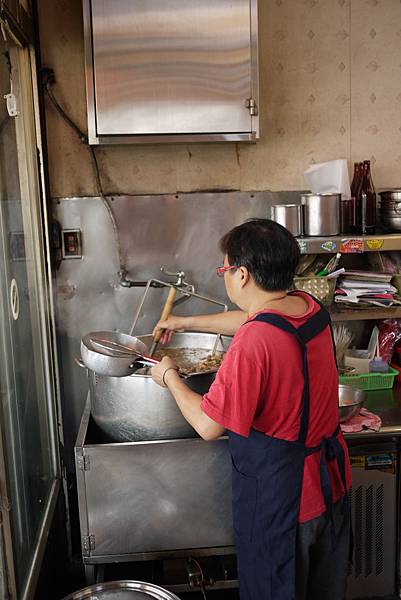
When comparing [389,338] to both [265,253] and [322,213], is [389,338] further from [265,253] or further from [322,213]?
[265,253]

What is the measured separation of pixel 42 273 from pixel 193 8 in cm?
129

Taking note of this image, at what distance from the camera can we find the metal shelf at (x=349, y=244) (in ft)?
8.98

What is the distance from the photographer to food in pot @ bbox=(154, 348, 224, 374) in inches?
91.7

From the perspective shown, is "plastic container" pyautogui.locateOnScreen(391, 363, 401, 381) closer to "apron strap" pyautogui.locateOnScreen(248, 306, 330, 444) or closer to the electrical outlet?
"apron strap" pyautogui.locateOnScreen(248, 306, 330, 444)

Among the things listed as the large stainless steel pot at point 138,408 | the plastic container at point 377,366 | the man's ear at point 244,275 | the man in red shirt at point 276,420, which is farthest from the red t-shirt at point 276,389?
the plastic container at point 377,366

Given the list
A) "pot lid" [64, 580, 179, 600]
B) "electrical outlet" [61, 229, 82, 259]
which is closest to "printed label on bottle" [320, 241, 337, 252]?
"electrical outlet" [61, 229, 82, 259]

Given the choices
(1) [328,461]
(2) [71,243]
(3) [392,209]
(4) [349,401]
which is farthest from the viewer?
(2) [71,243]

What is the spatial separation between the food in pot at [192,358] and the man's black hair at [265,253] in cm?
59

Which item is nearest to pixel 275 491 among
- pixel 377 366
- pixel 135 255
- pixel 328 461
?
pixel 328 461

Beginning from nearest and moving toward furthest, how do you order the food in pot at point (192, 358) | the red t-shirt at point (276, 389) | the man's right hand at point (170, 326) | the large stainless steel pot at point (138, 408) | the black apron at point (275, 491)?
the red t-shirt at point (276, 389)
the black apron at point (275, 491)
the large stainless steel pot at point (138, 408)
the food in pot at point (192, 358)
the man's right hand at point (170, 326)

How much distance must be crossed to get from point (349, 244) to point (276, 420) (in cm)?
122

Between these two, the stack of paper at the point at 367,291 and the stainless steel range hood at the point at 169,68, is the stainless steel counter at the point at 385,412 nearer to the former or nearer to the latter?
the stack of paper at the point at 367,291

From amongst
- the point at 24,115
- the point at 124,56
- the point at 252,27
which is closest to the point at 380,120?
the point at 252,27

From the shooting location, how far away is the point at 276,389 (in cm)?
172
